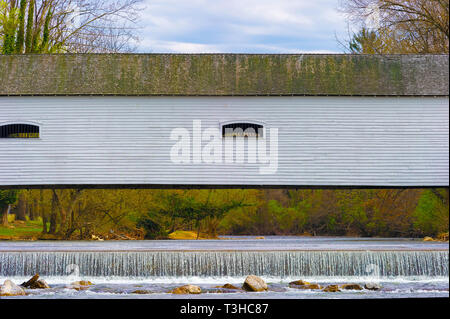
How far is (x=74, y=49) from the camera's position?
27.6 metres

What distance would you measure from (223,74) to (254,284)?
234 inches

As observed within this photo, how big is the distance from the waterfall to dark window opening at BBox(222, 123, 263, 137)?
3.18m

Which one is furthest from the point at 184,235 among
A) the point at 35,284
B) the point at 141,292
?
the point at 141,292

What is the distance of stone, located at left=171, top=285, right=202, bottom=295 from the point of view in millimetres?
14234

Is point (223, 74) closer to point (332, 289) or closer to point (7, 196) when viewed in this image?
point (332, 289)

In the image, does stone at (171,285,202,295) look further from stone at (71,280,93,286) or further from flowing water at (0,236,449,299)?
stone at (71,280,93,286)

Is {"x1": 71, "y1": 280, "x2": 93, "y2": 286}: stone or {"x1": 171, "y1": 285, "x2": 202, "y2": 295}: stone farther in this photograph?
{"x1": 71, "y1": 280, "x2": 93, "y2": 286}: stone

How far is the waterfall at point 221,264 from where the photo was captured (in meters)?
16.0

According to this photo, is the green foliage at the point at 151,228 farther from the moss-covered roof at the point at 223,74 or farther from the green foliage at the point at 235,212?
the moss-covered roof at the point at 223,74

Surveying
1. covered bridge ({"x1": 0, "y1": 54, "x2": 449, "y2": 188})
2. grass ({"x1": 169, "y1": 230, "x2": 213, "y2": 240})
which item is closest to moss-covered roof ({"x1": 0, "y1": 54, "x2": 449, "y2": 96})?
covered bridge ({"x1": 0, "y1": 54, "x2": 449, "y2": 188})

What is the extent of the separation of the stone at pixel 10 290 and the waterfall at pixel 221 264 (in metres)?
1.80

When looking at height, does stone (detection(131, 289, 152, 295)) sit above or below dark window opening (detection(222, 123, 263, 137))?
below

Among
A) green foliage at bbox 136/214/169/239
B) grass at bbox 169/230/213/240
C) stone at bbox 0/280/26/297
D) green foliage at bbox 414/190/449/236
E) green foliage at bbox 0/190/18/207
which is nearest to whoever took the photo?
stone at bbox 0/280/26/297
